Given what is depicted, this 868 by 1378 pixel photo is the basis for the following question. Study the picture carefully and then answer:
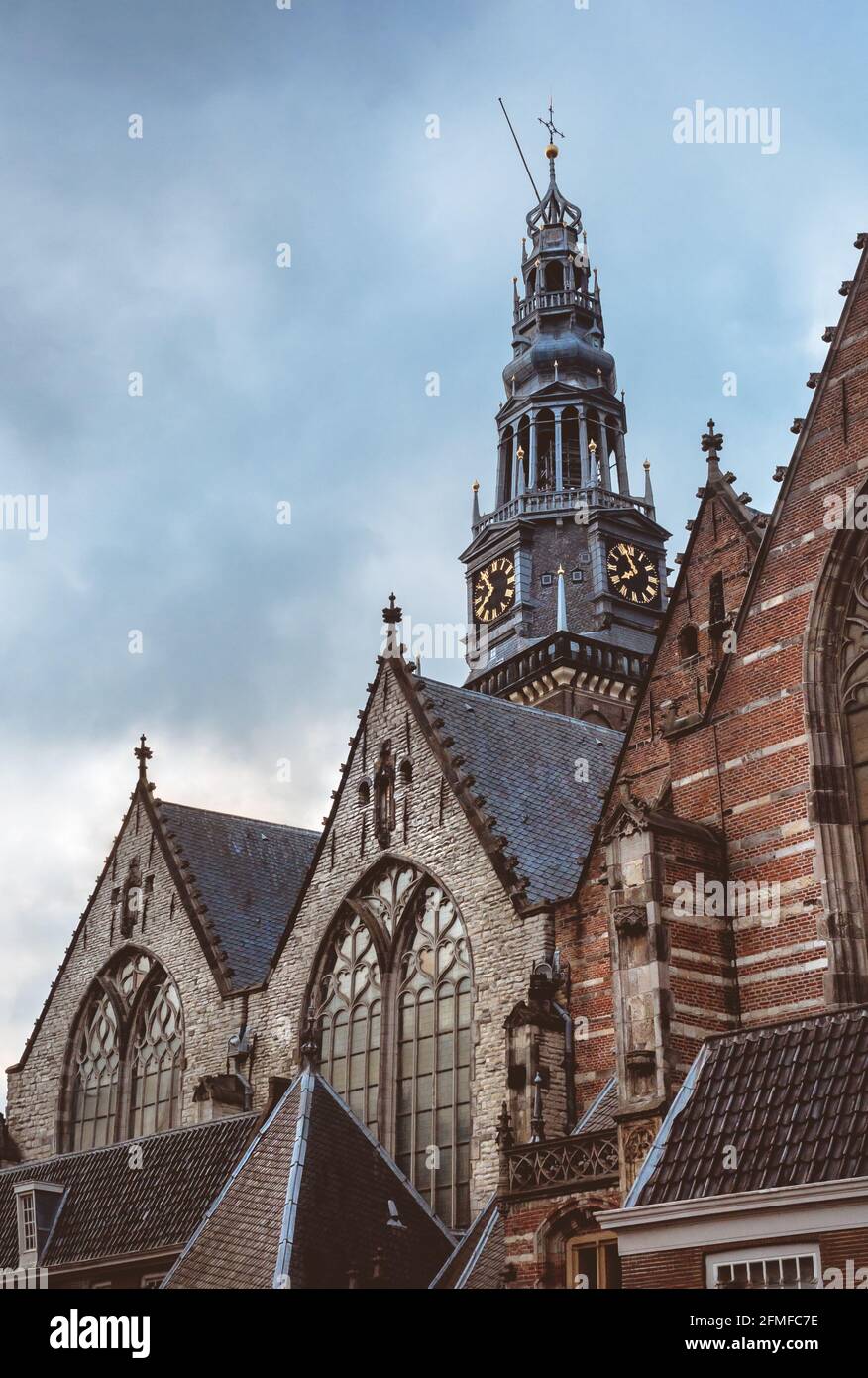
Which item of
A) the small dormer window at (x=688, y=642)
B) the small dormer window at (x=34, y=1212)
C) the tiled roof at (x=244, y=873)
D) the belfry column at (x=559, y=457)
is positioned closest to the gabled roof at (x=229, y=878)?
the tiled roof at (x=244, y=873)

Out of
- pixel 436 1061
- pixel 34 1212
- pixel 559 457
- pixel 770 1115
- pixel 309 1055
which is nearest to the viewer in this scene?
pixel 770 1115

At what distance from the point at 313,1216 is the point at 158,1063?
11.0m

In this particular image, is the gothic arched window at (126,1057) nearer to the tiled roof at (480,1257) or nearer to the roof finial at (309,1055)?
the roof finial at (309,1055)

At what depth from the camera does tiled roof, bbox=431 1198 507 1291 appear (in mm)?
22094

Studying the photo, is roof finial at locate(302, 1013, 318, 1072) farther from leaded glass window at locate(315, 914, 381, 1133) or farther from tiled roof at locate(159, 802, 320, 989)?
tiled roof at locate(159, 802, 320, 989)

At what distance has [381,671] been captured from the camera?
30.8 meters

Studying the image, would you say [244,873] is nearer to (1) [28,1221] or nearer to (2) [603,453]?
(1) [28,1221]

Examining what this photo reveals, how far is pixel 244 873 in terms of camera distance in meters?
37.0

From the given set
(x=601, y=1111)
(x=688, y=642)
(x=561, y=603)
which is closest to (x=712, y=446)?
(x=688, y=642)

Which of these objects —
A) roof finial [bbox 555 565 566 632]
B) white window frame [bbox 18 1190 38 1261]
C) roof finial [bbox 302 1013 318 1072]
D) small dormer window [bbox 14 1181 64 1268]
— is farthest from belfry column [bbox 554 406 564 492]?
white window frame [bbox 18 1190 38 1261]

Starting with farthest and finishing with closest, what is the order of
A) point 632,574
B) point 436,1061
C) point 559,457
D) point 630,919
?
1. point 559,457
2. point 632,574
3. point 436,1061
4. point 630,919

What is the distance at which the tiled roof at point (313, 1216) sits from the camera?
22.4m
